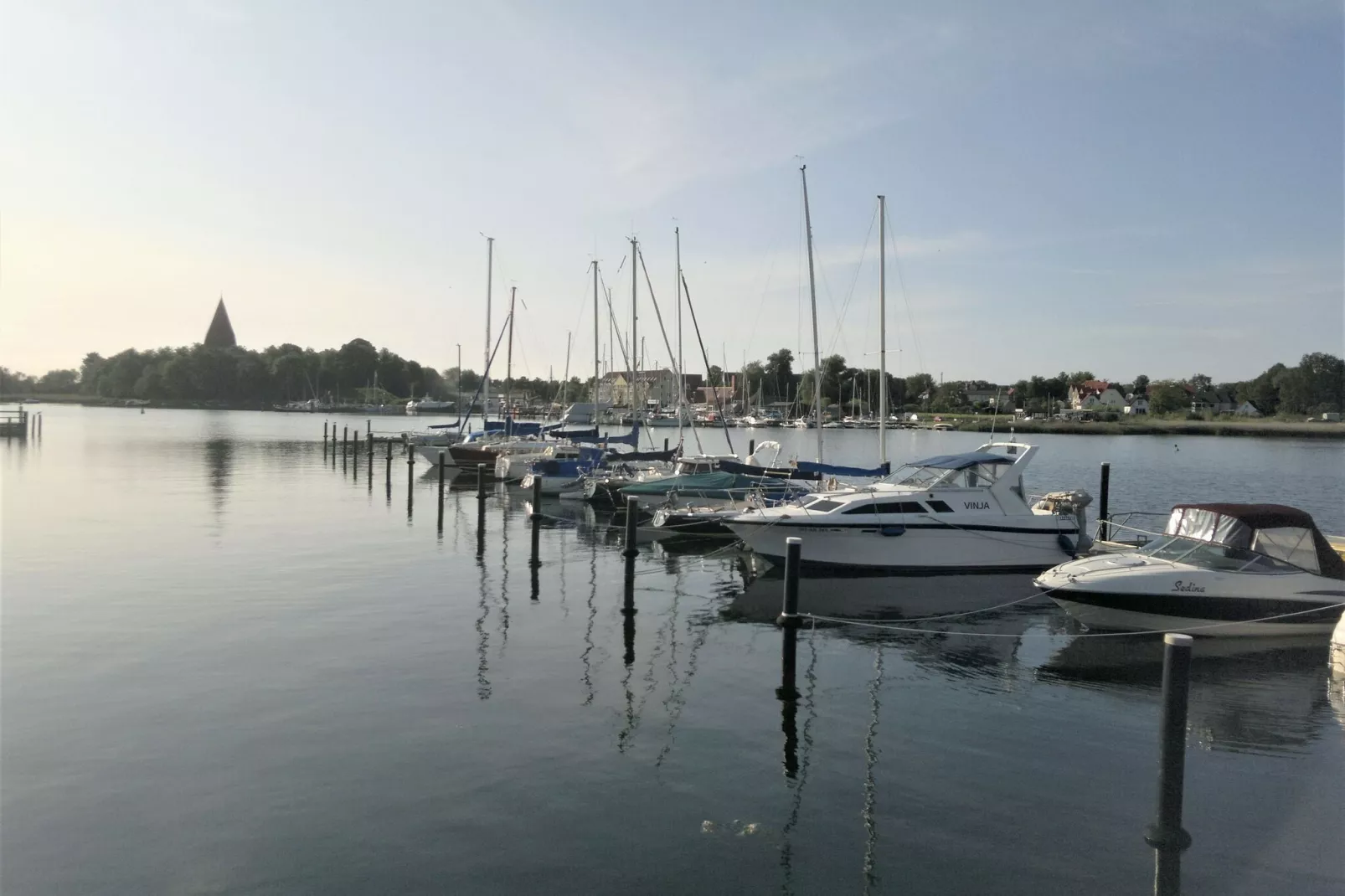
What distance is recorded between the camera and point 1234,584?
15.5 m

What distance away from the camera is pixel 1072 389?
168 meters

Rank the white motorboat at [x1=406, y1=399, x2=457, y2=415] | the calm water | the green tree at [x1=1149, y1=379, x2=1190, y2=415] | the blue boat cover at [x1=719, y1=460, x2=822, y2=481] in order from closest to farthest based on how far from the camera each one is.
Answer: the calm water < the blue boat cover at [x1=719, y1=460, x2=822, y2=481] < the green tree at [x1=1149, y1=379, x2=1190, y2=415] < the white motorboat at [x1=406, y1=399, x2=457, y2=415]

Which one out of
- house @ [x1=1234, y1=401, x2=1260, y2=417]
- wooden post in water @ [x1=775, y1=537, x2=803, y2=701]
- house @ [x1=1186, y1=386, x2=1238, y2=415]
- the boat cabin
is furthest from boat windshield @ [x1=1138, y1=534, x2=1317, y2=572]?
house @ [x1=1186, y1=386, x2=1238, y2=415]

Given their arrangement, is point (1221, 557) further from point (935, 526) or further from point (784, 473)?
point (784, 473)

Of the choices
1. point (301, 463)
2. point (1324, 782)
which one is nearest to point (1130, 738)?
point (1324, 782)

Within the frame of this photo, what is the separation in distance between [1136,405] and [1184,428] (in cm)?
4053

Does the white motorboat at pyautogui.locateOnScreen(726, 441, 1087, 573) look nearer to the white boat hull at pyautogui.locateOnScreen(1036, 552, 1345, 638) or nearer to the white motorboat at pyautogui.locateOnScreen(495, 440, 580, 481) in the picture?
the white boat hull at pyautogui.locateOnScreen(1036, 552, 1345, 638)

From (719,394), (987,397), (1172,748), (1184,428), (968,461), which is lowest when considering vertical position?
(1172,748)

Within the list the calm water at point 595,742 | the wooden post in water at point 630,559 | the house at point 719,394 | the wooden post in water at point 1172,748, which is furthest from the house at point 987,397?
the wooden post in water at point 1172,748

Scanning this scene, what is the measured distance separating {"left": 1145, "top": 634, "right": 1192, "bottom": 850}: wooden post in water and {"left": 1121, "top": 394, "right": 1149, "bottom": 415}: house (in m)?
156

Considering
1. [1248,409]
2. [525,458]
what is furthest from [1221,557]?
[1248,409]

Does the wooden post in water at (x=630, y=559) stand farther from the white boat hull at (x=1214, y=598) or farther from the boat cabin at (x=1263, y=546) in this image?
the boat cabin at (x=1263, y=546)

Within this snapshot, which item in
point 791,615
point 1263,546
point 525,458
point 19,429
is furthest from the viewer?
point 19,429

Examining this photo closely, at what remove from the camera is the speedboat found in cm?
1548
